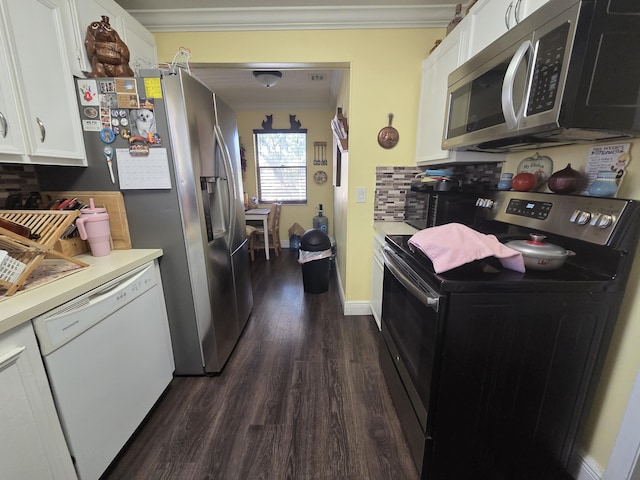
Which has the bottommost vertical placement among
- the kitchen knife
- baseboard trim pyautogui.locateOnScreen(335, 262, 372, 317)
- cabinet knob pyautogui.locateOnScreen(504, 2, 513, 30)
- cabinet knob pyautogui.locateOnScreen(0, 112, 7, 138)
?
baseboard trim pyautogui.locateOnScreen(335, 262, 372, 317)

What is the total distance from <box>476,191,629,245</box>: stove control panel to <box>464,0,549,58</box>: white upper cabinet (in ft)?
2.33

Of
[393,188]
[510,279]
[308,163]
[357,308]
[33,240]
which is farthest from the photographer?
[308,163]

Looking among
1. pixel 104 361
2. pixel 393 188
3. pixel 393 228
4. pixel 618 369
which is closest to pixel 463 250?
pixel 618 369

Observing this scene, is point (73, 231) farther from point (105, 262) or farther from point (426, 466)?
point (426, 466)

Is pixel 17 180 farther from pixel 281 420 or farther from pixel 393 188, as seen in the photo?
pixel 393 188

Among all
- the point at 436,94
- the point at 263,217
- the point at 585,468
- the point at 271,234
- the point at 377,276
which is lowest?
the point at 585,468

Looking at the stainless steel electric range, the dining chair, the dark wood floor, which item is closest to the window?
the dining chair

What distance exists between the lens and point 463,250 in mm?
936

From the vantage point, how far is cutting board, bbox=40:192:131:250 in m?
1.45

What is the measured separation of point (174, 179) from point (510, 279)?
1.63 meters

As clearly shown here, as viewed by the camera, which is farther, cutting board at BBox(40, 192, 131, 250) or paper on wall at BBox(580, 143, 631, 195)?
cutting board at BBox(40, 192, 131, 250)

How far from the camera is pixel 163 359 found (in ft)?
5.10

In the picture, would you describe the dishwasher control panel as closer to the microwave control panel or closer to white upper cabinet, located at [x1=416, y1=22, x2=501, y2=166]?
the microwave control panel

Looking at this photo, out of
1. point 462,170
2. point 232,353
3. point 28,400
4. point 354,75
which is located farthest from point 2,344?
point 462,170
